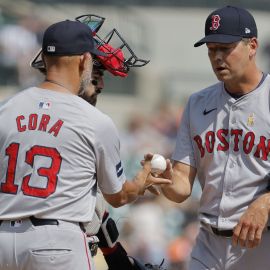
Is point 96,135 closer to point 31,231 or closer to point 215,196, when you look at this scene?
point 31,231

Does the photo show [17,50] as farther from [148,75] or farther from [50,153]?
[50,153]

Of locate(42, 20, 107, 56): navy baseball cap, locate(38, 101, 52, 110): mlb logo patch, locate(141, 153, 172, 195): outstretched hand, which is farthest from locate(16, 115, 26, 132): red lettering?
locate(141, 153, 172, 195): outstretched hand

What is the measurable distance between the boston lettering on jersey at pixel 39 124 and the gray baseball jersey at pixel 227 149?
1.14m

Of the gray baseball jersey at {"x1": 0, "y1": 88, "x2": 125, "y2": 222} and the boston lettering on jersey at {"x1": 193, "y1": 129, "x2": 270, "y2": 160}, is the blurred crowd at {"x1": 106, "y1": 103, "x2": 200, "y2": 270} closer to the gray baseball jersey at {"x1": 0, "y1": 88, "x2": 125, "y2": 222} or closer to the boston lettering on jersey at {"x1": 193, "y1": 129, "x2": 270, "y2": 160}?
the boston lettering on jersey at {"x1": 193, "y1": 129, "x2": 270, "y2": 160}

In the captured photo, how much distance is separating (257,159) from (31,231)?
143 cm

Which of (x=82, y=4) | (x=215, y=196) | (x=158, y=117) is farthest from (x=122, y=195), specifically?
(x=82, y=4)

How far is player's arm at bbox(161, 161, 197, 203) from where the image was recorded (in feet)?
17.5

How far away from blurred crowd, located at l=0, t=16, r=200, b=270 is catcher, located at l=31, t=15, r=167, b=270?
3.36ft

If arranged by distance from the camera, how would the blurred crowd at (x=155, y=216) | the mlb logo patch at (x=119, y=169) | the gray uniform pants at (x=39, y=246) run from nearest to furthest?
1. the gray uniform pants at (x=39, y=246)
2. the mlb logo patch at (x=119, y=169)
3. the blurred crowd at (x=155, y=216)

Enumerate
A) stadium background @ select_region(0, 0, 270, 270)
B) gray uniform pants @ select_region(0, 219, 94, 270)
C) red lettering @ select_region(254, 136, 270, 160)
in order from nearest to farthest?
gray uniform pants @ select_region(0, 219, 94, 270), red lettering @ select_region(254, 136, 270, 160), stadium background @ select_region(0, 0, 270, 270)

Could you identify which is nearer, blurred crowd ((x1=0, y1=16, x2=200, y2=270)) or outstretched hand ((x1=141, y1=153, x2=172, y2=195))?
outstretched hand ((x1=141, y1=153, x2=172, y2=195))

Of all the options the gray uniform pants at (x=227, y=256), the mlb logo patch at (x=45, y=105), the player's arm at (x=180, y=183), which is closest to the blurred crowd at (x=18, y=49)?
the player's arm at (x=180, y=183)

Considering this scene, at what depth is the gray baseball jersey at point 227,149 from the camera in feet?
16.9

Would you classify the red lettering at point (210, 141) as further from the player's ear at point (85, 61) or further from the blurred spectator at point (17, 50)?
the blurred spectator at point (17, 50)
